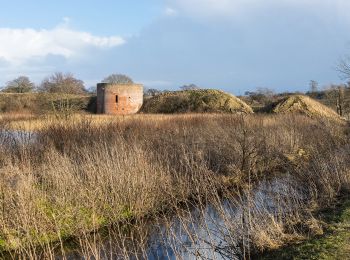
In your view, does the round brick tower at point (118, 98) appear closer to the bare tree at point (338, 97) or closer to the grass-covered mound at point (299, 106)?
the grass-covered mound at point (299, 106)

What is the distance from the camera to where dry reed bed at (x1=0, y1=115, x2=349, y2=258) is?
6309 millimetres

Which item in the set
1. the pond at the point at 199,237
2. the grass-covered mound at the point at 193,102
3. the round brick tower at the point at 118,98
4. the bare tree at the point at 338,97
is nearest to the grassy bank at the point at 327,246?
the pond at the point at 199,237

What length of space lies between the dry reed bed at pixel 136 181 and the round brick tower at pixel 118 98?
20.4 m

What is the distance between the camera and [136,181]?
848 centimetres

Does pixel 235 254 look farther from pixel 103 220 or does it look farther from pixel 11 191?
pixel 11 191

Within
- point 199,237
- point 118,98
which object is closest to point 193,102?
point 118,98

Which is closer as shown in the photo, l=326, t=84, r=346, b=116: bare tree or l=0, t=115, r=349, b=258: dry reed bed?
l=0, t=115, r=349, b=258: dry reed bed

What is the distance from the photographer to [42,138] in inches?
470

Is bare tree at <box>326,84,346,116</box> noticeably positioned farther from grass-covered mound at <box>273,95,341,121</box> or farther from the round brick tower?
the round brick tower

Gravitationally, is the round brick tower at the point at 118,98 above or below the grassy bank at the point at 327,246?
above

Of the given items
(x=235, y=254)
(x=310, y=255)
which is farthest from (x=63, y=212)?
(x=310, y=255)

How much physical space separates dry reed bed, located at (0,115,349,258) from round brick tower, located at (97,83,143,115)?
20419 mm

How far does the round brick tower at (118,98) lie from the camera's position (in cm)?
3494

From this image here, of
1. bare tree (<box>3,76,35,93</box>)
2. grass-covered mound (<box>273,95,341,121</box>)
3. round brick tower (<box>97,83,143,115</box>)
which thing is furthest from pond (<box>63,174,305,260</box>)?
bare tree (<box>3,76,35,93</box>)
